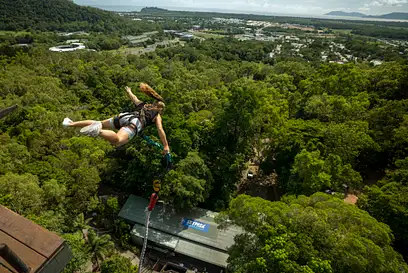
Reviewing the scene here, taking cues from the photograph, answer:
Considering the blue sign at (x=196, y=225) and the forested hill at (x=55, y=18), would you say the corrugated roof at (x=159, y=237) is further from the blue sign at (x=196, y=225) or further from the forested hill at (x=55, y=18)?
the forested hill at (x=55, y=18)

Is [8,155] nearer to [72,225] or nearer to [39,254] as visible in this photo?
[72,225]

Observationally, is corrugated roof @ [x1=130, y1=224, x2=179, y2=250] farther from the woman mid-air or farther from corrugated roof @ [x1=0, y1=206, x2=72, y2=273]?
corrugated roof @ [x1=0, y1=206, x2=72, y2=273]

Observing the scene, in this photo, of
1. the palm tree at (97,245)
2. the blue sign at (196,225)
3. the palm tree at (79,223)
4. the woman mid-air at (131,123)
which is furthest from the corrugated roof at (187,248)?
the woman mid-air at (131,123)

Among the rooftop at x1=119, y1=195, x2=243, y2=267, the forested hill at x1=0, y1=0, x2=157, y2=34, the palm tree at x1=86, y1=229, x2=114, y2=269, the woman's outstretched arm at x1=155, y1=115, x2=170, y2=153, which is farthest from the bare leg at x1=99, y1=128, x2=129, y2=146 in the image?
the forested hill at x1=0, y1=0, x2=157, y2=34

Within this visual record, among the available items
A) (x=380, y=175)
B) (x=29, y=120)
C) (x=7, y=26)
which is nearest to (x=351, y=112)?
(x=380, y=175)

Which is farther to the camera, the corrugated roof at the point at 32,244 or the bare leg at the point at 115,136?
the bare leg at the point at 115,136

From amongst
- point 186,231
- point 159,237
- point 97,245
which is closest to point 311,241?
→ point 186,231

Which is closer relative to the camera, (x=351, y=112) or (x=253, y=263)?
(x=253, y=263)
